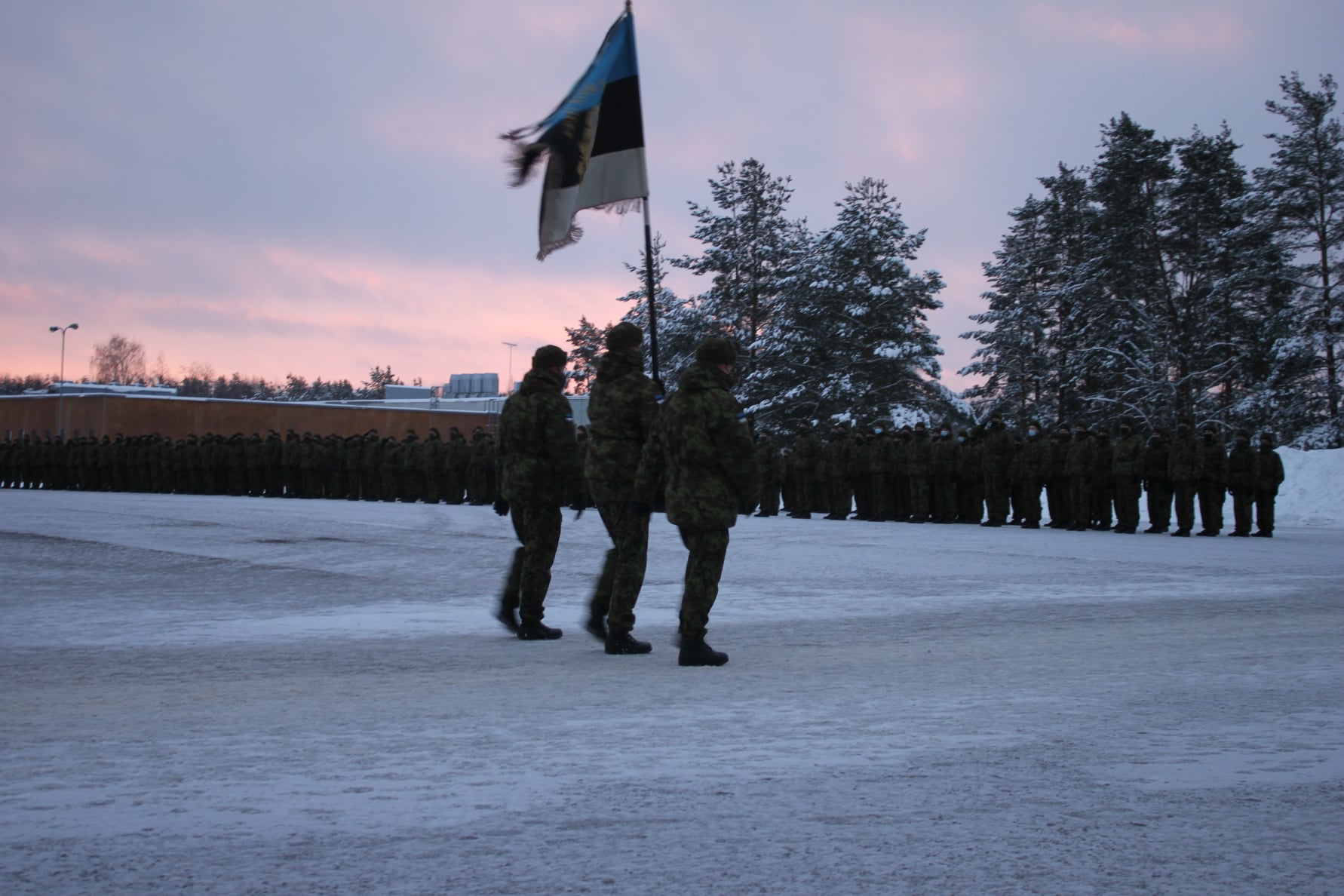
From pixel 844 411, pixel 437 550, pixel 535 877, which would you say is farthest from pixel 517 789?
pixel 844 411

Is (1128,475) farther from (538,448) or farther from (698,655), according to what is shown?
(698,655)

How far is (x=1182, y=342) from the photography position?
48.9m

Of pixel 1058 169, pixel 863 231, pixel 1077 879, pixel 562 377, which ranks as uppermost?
pixel 1058 169

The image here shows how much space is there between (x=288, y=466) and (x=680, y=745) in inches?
1261

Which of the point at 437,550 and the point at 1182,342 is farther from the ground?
the point at 1182,342

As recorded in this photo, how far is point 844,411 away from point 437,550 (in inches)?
1375

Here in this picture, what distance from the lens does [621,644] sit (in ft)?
24.7

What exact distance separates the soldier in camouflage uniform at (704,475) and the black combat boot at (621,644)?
1.78 feet

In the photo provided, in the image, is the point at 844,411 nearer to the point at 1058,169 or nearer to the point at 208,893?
the point at 1058,169

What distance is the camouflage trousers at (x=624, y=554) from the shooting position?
24.6 feet

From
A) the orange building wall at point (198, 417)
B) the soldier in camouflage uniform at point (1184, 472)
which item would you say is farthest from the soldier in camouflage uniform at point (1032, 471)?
the orange building wall at point (198, 417)

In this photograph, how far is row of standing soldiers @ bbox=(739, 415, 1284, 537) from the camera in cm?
2023

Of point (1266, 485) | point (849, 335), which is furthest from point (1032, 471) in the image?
point (849, 335)

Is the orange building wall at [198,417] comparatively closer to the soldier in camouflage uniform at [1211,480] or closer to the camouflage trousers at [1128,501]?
the camouflage trousers at [1128,501]
